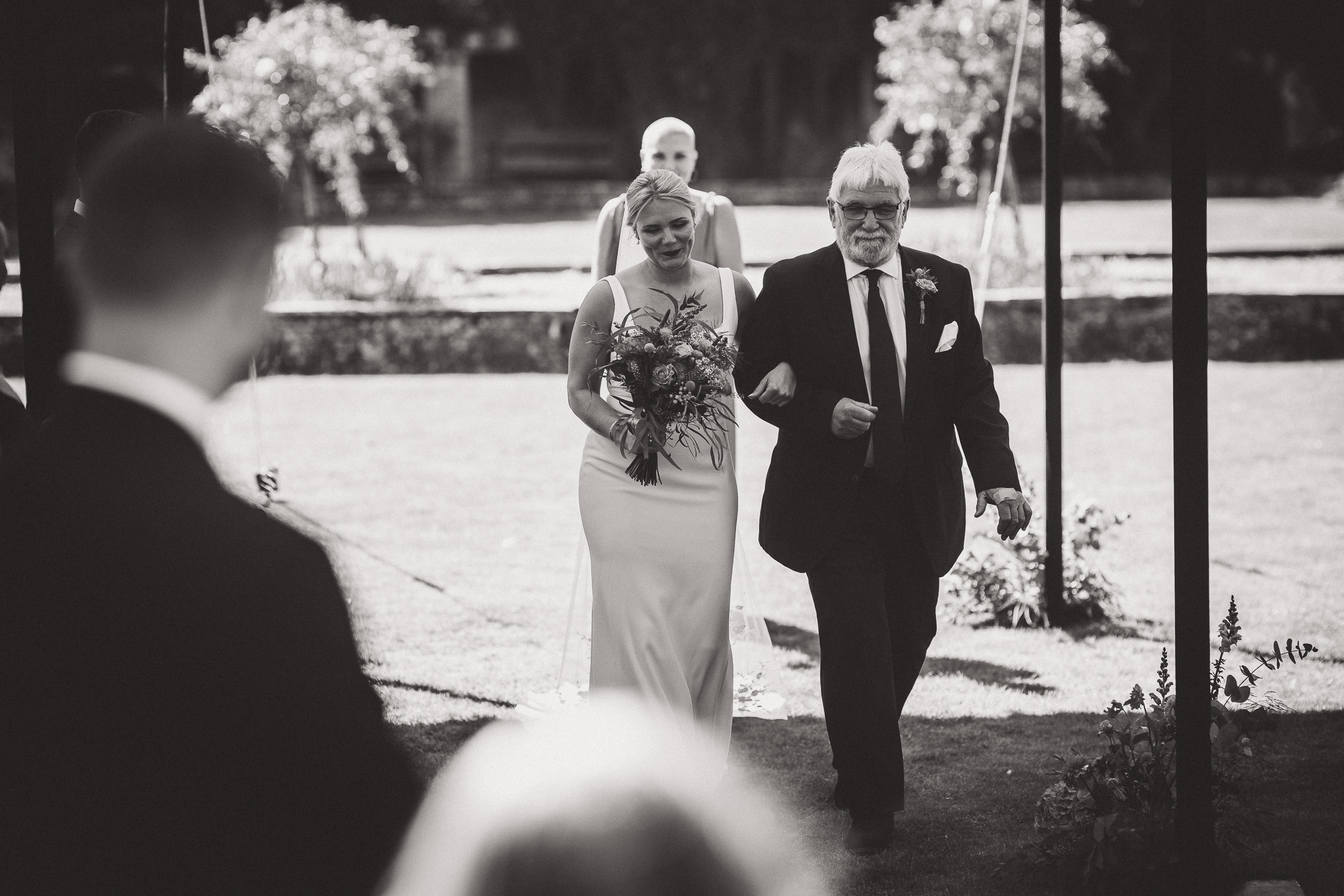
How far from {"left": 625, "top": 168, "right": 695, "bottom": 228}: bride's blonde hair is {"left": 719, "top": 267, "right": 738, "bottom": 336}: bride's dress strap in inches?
12.2

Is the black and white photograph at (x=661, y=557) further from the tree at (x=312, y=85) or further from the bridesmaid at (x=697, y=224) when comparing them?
A: the tree at (x=312, y=85)

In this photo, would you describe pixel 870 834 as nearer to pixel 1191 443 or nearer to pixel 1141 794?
pixel 1141 794

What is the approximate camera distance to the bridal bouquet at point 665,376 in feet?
15.4

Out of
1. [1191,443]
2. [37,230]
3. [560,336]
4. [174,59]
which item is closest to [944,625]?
[1191,443]

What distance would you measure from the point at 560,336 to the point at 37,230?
33.2 feet

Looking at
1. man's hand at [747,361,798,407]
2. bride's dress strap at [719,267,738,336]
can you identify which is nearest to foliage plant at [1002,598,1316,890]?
man's hand at [747,361,798,407]

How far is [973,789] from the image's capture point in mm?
5133

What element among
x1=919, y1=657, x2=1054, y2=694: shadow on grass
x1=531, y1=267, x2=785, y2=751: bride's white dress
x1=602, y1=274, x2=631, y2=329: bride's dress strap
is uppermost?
x1=602, y1=274, x2=631, y2=329: bride's dress strap

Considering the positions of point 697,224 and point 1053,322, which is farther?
point 1053,322

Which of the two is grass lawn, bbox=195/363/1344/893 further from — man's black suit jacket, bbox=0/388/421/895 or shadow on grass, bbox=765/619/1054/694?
man's black suit jacket, bbox=0/388/421/895

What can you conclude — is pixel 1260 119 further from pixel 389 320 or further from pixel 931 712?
pixel 931 712

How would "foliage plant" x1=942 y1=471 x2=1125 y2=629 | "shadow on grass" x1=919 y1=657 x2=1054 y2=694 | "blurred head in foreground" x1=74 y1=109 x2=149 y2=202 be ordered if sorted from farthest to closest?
1. "foliage plant" x1=942 y1=471 x2=1125 y2=629
2. "shadow on grass" x1=919 y1=657 x2=1054 y2=694
3. "blurred head in foreground" x1=74 y1=109 x2=149 y2=202

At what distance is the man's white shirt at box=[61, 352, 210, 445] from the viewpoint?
1607mm

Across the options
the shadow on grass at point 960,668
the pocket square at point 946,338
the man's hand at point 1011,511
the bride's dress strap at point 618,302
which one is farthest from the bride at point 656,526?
the shadow on grass at point 960,668
